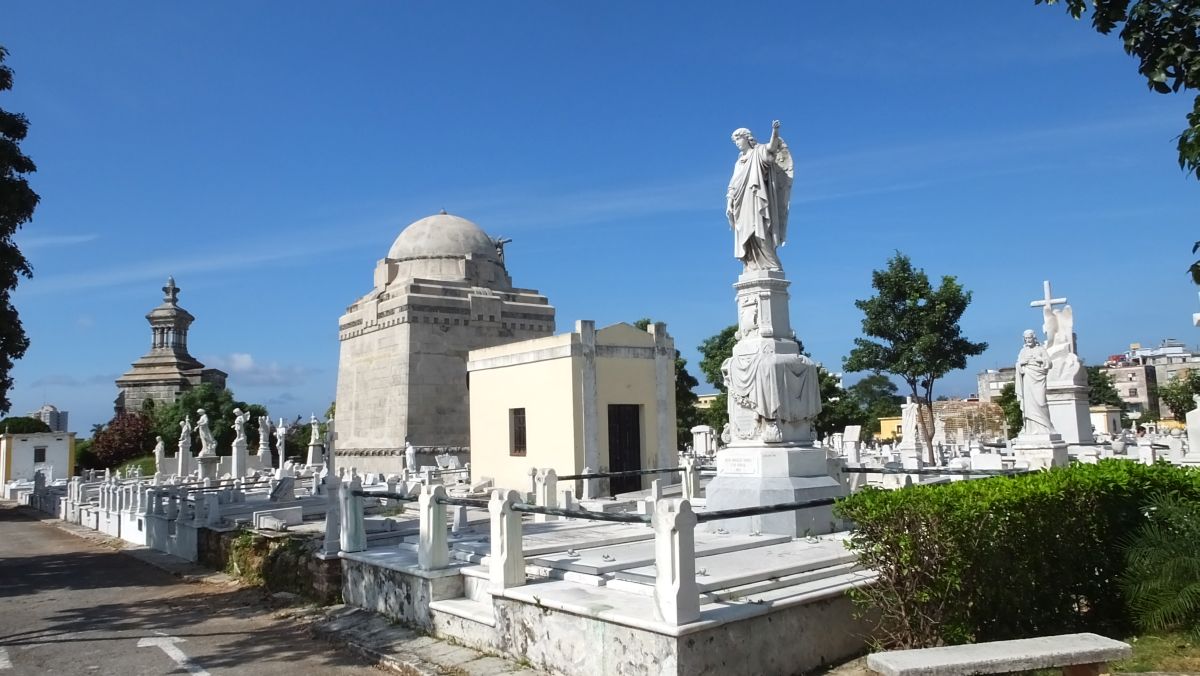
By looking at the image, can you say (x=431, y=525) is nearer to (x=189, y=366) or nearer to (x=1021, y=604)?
(x=1021, y=604)

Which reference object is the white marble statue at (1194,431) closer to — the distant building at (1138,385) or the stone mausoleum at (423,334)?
the stone mausoleum at (423,334)

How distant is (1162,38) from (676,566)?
559 cm

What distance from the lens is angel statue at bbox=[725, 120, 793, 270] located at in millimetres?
9000

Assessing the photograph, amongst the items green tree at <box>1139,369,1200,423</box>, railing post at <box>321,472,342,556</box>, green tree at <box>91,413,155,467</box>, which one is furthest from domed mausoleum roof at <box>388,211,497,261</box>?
green tree at <box>1139,369,1200,423</box>

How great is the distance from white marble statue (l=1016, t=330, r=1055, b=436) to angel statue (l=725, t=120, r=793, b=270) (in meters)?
9.38

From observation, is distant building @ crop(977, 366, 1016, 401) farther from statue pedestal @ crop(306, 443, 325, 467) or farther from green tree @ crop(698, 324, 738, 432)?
statue pedestal @ crop(306, 443, 325, 467)

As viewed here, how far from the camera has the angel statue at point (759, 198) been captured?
9000 millimetres

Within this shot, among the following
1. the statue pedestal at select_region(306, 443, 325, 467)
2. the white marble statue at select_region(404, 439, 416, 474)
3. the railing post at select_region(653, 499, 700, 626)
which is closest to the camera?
the railing post at select_region(653, 499, 700, 626)

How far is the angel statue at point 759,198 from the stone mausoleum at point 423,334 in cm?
1920

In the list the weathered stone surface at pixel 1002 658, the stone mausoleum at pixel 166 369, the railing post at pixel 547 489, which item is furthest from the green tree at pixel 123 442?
the weathered stone surface at pixel 1002 658

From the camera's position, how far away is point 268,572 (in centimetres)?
1144

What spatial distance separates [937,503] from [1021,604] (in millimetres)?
1237

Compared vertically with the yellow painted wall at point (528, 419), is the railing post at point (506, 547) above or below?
below

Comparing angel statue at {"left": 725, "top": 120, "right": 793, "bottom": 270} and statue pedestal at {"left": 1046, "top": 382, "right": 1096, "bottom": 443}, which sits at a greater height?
angel statue at {"left": 725, "top": 120, "right": 793, "bottom": 270}
